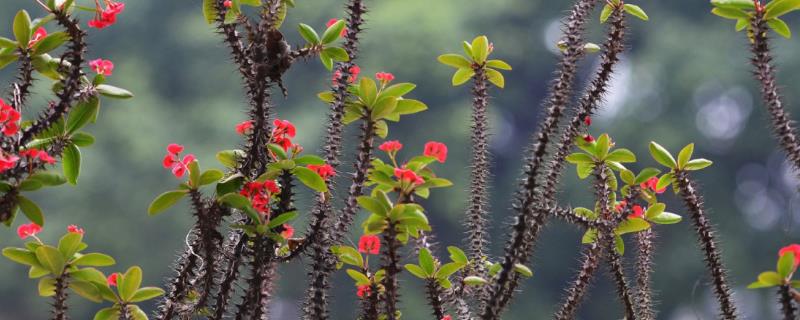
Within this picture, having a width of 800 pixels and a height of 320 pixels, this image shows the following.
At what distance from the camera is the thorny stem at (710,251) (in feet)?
5.53

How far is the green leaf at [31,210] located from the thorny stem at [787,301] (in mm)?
Result: 1188

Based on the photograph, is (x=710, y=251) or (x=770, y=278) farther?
(x=710, y=251)

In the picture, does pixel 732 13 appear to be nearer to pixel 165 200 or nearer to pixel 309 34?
pixel 309 34

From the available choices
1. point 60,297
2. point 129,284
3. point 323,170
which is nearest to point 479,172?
point 323,170

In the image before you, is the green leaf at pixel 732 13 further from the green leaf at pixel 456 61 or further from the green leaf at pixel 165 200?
the green leaf at pixel 165 200

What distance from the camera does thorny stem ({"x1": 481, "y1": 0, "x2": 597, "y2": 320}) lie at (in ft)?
4.86

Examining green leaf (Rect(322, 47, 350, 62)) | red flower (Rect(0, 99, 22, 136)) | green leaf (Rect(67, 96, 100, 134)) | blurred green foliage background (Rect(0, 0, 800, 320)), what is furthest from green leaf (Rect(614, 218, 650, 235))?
blurred green foliage background (Rect(0, 0, 800, 320))

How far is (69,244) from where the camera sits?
4.99ft

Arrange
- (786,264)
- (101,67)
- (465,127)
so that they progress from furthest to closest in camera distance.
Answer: (465,127) → (101,67) → (786,264)

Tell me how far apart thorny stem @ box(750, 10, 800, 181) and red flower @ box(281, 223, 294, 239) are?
0.90 meters

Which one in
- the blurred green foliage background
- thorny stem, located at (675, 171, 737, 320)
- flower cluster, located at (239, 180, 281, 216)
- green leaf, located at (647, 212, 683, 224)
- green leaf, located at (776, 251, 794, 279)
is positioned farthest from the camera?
the blurred green foliage background

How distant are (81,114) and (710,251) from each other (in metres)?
1.18

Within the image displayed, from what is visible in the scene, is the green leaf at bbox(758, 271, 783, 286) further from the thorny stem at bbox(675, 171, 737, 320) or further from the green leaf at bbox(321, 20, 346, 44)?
the green leaf at bbox(321, 20, 346, 44)

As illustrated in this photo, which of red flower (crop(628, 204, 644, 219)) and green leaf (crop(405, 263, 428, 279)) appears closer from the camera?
green leaf (crop(405, 263, 428, 279))
